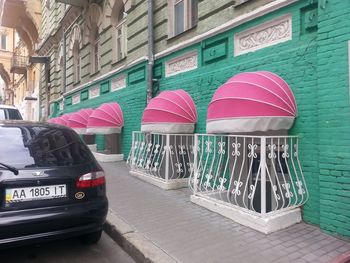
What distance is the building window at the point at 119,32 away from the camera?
452 inches

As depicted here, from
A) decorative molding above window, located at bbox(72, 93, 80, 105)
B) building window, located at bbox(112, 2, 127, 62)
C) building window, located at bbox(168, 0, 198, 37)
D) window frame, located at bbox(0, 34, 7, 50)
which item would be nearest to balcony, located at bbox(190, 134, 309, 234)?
building window, located at bbox(168, 0, 198, 37)

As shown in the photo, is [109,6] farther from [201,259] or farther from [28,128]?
[201,259]

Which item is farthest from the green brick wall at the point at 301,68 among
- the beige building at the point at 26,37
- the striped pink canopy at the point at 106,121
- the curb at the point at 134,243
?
the beige building at the point at 26,37

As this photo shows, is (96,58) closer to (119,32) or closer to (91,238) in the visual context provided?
(119,32)

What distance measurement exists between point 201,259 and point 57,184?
1668mm

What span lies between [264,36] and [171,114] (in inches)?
92.7

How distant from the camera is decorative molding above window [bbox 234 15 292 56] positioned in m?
5.03

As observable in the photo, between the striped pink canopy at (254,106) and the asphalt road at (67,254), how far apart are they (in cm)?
217

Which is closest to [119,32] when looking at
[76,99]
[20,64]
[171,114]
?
[76,99]

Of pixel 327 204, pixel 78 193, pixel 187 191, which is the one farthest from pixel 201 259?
pixel 187 191

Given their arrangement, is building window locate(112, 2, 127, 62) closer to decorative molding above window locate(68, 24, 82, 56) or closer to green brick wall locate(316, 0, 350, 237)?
decorative molding above window locate(68, 24, 82, 56)

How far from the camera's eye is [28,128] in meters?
3.78

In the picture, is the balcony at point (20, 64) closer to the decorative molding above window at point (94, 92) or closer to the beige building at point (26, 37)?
the beige building at point (26, 37)

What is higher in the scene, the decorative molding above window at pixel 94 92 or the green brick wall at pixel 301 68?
the decorative molding above window at pixel 94 92
